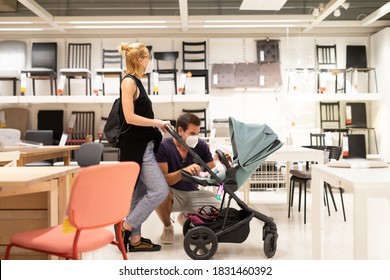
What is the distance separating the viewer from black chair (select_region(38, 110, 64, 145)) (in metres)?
7.02

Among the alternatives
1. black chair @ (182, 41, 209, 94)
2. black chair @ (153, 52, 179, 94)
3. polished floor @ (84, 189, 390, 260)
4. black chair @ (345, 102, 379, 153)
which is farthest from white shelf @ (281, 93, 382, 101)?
polished floor @ (84, 189, 390, 260)

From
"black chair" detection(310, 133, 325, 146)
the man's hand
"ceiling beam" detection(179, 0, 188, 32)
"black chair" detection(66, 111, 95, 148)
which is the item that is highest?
"ceiling beam" detection(179, 0, 188, 32)

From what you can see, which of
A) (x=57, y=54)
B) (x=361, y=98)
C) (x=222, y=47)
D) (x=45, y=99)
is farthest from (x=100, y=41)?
(x=361, y=98)

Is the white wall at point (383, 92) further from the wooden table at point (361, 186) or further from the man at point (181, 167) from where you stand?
the wooden table at point (361, 186)

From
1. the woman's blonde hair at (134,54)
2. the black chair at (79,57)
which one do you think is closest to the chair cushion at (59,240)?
the woman's blonde hair at (134,54)

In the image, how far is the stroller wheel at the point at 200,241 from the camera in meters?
2.64

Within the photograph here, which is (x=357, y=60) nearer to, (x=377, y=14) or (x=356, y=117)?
(x=356, y=117)

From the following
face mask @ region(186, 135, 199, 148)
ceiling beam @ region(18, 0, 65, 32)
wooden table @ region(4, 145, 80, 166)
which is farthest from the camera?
ceiling beam @ region(18, 0, 65, 32)

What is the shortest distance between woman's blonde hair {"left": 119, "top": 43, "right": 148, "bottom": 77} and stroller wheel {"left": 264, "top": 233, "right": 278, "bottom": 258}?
1442 mm

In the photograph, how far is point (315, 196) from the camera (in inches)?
83.7

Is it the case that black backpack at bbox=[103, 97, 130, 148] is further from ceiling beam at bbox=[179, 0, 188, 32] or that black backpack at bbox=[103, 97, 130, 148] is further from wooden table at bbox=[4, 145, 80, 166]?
ceiling beam at bbox=[179, 0, 188, 32]

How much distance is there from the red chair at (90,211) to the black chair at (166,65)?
5471 mm
